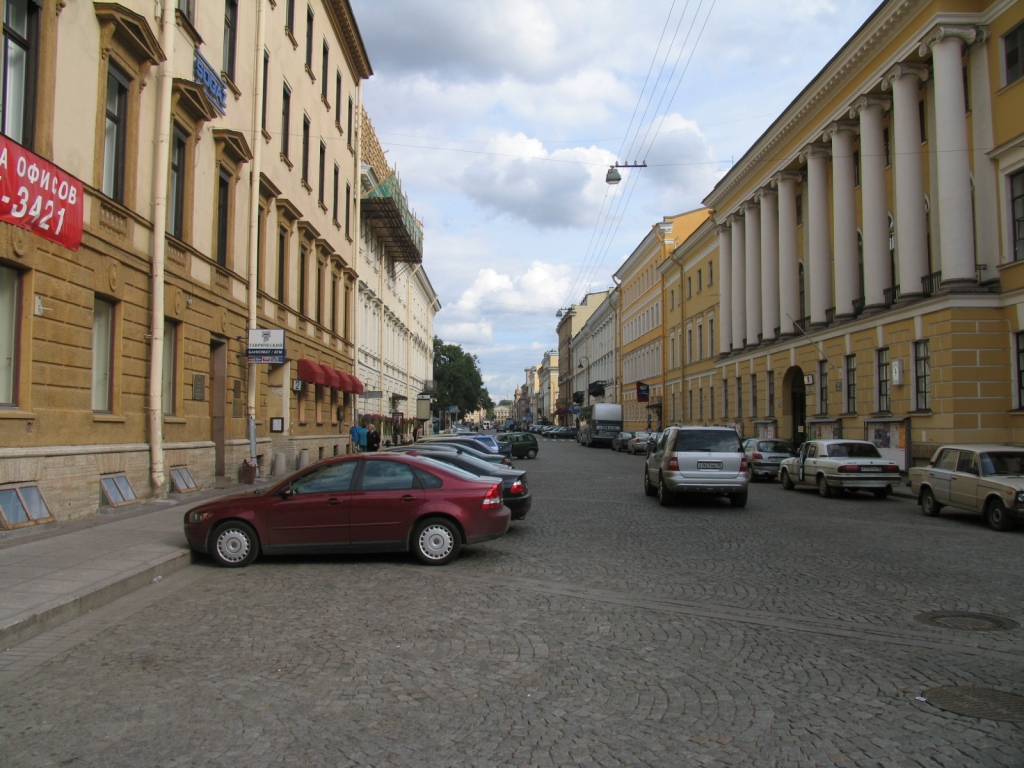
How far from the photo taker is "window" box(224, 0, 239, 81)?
20.3 metres

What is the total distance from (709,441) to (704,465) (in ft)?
1.83

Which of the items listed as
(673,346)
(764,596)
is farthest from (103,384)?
(673,346)

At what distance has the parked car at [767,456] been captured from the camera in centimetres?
2636

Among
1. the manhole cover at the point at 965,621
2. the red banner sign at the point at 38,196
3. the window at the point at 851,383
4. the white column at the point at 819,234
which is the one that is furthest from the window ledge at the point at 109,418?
the white column at the point at 819,234

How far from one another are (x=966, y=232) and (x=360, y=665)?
23091 mm

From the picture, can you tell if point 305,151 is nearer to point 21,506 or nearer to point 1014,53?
point 21,506

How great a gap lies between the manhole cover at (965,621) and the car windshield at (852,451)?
13772mm

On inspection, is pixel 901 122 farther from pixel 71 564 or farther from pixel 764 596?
pixel 71 564

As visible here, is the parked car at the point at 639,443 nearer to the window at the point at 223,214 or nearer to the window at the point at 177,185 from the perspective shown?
the window at the point at 223,214

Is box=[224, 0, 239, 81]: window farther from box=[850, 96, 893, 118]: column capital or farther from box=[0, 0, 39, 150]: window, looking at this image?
box=[850, 96, 893, 118]: column capital

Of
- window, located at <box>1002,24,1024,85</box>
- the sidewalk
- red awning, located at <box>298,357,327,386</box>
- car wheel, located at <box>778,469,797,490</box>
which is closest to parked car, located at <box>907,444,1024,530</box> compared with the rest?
car wheel, located at <box>778,469,797,490</box>

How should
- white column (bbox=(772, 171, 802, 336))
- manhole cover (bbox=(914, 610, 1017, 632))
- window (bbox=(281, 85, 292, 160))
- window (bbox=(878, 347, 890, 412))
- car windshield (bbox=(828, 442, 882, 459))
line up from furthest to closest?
white column (bbox=(772, 171, 802, 336)) < window (bbox=(878, 347, 890, 412)) < window (bbox=(281, 85, 292, 160)) < car windshield (bbox=(828, 442, 882, 459)) < manhole cover (bbox=(914, 610, 1017, 632))

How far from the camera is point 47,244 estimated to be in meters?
11.9

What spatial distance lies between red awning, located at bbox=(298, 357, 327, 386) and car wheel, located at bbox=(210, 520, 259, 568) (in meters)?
17.4
